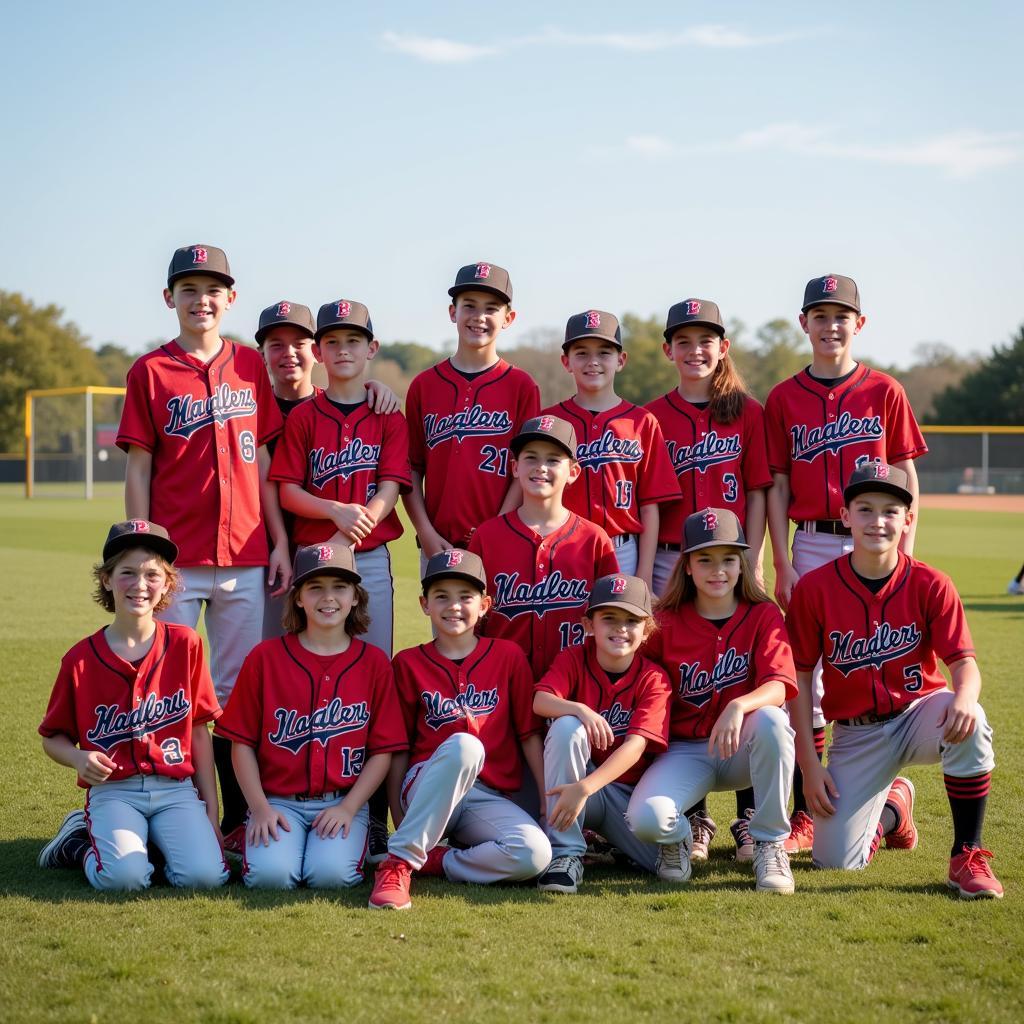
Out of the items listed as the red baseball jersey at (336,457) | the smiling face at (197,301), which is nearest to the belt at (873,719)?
the red baseball jersey at (336,457)

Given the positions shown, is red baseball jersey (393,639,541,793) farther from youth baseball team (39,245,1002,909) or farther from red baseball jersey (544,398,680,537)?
red baseball jersey (544,398,680,537)

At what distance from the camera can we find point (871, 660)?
4.06 m

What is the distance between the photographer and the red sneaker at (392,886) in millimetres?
3457

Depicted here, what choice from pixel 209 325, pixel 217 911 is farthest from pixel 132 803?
pixel 209 325

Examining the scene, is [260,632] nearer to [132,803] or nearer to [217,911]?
[132,803]

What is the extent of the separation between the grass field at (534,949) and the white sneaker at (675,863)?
0.06 m

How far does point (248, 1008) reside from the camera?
106 inches

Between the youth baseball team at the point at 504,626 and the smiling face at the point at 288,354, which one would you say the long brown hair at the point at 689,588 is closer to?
the youth baseball team at the point at 504,626

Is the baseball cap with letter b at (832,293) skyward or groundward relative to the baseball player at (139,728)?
skyward

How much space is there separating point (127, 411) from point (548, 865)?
2.18 m

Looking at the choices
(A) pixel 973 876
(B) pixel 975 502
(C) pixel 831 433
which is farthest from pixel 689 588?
(B) pixel 975 502

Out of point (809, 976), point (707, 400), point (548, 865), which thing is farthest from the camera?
point (707, 400)

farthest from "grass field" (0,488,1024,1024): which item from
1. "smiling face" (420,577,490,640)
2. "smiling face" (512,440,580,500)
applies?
"smiling face" (512,440,580,500)

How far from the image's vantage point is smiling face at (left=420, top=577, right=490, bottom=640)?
3990 mm
